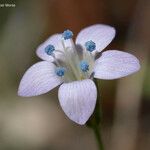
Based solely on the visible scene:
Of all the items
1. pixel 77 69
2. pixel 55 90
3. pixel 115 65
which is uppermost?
pixel 115 65

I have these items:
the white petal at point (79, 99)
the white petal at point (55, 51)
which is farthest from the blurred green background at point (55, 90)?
the white petal at point (79, 99)

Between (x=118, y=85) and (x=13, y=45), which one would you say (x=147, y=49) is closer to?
(x=118, y=85)

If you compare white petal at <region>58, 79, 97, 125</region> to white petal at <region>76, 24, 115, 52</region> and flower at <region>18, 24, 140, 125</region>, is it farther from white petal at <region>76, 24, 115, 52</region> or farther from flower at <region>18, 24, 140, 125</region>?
white petal at <region>76, 24, 115, 52</region>

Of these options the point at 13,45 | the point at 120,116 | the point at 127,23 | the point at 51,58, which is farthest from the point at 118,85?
the point at 51,58

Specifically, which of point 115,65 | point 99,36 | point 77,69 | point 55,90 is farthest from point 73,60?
point 55,90

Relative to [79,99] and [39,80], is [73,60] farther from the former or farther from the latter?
[79,99]

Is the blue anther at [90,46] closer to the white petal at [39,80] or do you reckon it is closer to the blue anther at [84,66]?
the blue anther at [84,66]

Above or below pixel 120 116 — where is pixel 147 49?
above
